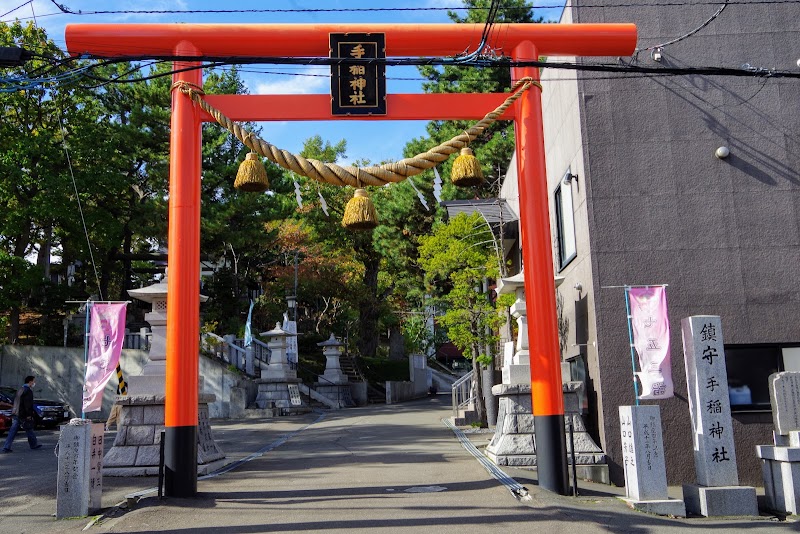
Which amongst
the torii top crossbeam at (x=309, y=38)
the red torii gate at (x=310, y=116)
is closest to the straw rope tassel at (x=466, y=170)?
the red torii gate at (x=310, y=116)

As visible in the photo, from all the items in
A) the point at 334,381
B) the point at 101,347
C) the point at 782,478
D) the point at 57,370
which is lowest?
the point at 782,478

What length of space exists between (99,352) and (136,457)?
92.0 inches

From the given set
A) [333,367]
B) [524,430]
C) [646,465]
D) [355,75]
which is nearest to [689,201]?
[524,430]

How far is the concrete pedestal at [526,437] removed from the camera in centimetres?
1105

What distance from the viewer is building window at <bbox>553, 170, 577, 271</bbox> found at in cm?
1317

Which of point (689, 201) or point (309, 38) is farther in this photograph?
point (689, 201)

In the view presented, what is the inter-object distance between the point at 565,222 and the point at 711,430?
18.2ft

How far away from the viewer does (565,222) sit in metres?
13.7

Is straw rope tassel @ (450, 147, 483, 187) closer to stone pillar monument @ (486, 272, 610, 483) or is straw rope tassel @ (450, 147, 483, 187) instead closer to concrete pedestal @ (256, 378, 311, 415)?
stone pillar monument @ (486, 272, 610, 483)

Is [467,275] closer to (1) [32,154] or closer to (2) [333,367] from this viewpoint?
(2) [333,367]

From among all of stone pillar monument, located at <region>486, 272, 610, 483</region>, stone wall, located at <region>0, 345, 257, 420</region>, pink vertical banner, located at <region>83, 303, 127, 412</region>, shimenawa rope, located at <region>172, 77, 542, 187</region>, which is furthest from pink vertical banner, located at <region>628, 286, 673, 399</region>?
stone wall, located at <region>0, 345, 257, 420</region>

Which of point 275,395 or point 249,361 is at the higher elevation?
point 249,361

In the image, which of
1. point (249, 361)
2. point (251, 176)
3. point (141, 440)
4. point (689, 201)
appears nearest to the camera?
point (251, 176)

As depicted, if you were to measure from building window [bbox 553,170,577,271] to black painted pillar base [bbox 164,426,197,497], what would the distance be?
783 centimetres
